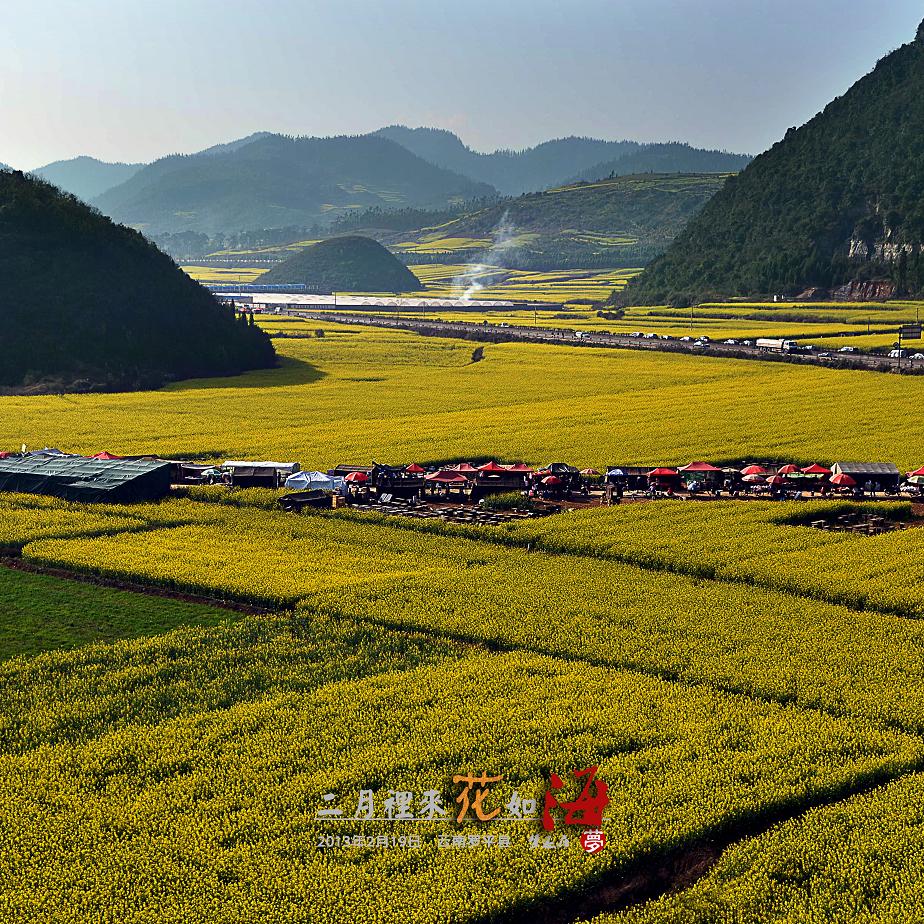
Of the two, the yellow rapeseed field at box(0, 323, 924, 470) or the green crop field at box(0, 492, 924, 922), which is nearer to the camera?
the green crop field at box(0, 492, 924, 922)

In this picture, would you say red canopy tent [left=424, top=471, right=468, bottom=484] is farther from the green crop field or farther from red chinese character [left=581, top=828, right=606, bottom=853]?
red chinese character [left=581, top=828, right=606, bottom=853]

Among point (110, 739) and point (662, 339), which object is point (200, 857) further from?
point (662, 339)

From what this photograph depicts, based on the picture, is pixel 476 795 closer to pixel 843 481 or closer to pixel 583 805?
pixel 583 805

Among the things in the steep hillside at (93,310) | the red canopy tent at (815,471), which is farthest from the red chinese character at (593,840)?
the steep hillside at (93,310)

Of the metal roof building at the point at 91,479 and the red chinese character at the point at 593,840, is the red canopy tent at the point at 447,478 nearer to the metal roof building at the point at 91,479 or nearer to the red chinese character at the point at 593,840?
the metal roof building at the point at 91,479

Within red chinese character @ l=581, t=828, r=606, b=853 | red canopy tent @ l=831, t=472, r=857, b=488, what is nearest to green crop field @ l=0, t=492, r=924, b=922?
red chinese character @ l=581, t=828, r=606, b=853

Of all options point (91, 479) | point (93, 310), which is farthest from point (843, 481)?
point (93, 310)
